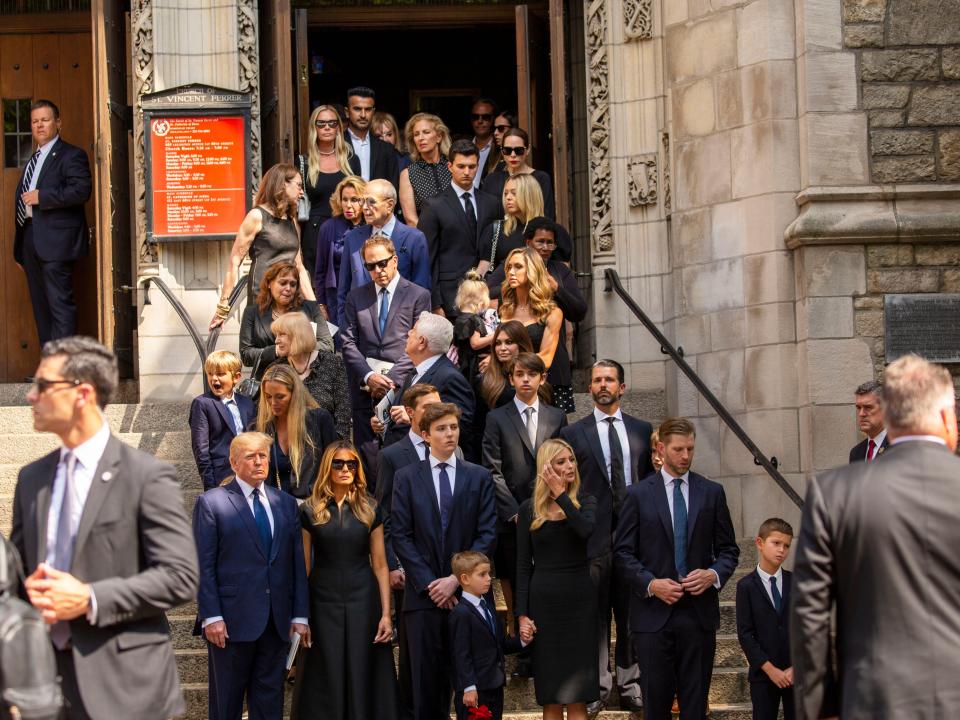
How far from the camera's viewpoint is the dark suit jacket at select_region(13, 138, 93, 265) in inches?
531

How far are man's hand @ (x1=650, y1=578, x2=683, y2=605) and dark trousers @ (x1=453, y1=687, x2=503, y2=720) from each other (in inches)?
37.6

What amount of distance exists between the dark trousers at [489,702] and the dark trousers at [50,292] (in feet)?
19.6

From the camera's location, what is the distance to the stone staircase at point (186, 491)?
30.9 ft

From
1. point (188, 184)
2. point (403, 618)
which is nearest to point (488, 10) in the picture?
point (188, 184)

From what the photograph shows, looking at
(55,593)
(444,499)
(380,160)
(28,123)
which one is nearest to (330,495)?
(444,499)

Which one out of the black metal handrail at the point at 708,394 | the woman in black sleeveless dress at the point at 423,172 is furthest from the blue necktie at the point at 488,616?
the woman in black sleeveless dress at the point at 423,172

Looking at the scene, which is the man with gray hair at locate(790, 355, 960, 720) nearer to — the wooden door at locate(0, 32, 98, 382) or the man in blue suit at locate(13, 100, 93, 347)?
the man in blue suit at locate(13, 100, 93, 347)

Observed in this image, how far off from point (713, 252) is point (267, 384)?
165 inches

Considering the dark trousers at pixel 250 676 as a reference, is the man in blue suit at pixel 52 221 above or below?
above

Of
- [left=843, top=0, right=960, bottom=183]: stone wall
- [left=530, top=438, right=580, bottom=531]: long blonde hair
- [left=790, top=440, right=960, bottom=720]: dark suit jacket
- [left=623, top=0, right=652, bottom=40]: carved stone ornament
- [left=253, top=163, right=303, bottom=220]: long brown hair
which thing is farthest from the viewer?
[left=623, top=0, right=652, bottom=40]: carved stone ornament

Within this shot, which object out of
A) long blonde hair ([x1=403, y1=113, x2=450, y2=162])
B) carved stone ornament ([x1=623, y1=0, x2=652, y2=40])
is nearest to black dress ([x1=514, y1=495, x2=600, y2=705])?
long blonde hair ([x1=403, y1=113, x2=450, y2=162])

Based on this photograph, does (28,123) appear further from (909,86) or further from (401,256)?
(909,86)

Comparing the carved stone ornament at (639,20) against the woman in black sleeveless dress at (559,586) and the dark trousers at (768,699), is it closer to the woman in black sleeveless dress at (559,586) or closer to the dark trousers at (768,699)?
the woman in black sleeveless dress at (559,586)

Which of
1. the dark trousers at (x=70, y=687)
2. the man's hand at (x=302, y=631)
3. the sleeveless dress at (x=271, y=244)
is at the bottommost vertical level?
the man's hand at (x=302, y=631)
